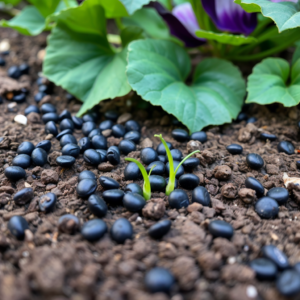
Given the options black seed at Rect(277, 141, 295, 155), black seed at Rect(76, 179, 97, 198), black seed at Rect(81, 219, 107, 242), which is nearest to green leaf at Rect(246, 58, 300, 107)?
black seed at Rect(277, 141, 295, 155)

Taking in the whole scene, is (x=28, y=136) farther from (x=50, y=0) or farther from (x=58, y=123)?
(x=50, y=0)

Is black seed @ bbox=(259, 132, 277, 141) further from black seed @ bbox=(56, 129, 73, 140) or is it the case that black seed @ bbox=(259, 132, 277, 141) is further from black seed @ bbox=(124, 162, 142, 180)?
black seed @ bbox=(56, 129, 73, 140)

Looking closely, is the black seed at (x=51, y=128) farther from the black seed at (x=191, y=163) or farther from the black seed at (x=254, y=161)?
the black seed at (x=254, y=161)

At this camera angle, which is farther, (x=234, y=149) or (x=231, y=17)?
(x=231, y=17)

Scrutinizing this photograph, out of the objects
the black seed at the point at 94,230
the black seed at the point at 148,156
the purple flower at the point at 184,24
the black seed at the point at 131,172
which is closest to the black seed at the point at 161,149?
the black seed at the point at 148,156

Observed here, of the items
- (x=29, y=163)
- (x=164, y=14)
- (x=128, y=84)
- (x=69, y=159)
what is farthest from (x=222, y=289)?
(x=164, y=14)

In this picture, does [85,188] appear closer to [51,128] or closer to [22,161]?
[22,161]

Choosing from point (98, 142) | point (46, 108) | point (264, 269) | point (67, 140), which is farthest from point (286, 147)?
point (46, 108)
